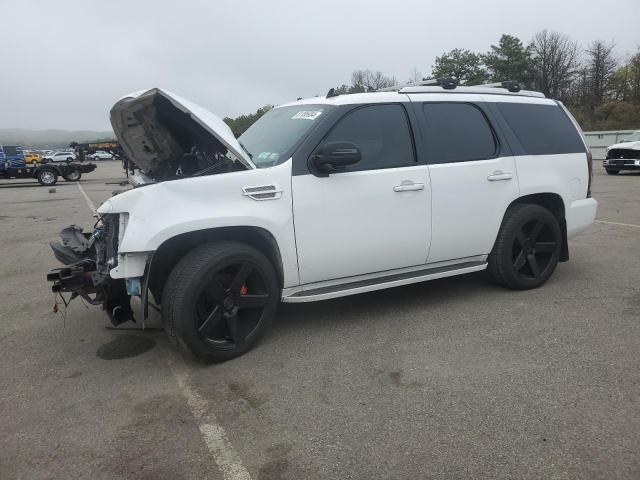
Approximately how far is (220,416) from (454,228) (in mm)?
2516

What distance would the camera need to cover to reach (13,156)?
2525cm

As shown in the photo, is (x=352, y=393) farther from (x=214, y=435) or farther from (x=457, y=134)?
(x=457, y=134)

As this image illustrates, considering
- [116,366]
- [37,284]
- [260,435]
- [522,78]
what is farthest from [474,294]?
[522,78]

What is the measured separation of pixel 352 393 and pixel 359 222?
4.38 feet

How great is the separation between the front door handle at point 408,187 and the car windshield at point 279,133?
83cm

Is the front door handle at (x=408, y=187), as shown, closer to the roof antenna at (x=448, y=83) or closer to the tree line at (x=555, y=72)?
the roof antenna at (x=448, y=83)

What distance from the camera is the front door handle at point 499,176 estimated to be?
14.8 ft

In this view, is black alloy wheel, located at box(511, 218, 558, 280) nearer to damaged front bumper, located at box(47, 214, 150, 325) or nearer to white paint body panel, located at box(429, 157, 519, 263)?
white paint body panel, located at box(429, 157, 519, 263)

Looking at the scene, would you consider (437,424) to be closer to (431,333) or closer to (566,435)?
(566,435)

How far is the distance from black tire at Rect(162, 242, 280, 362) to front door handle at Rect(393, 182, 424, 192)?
3.92 ft

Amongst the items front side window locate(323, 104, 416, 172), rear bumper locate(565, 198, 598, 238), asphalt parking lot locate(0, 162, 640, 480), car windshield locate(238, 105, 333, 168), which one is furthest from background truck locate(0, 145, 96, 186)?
rear bumper locate(565, 198, 598, 238)

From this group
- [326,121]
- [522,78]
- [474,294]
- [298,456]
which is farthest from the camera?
[522,78]

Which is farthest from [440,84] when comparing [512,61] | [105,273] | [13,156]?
[512,61]

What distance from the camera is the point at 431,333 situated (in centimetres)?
395
